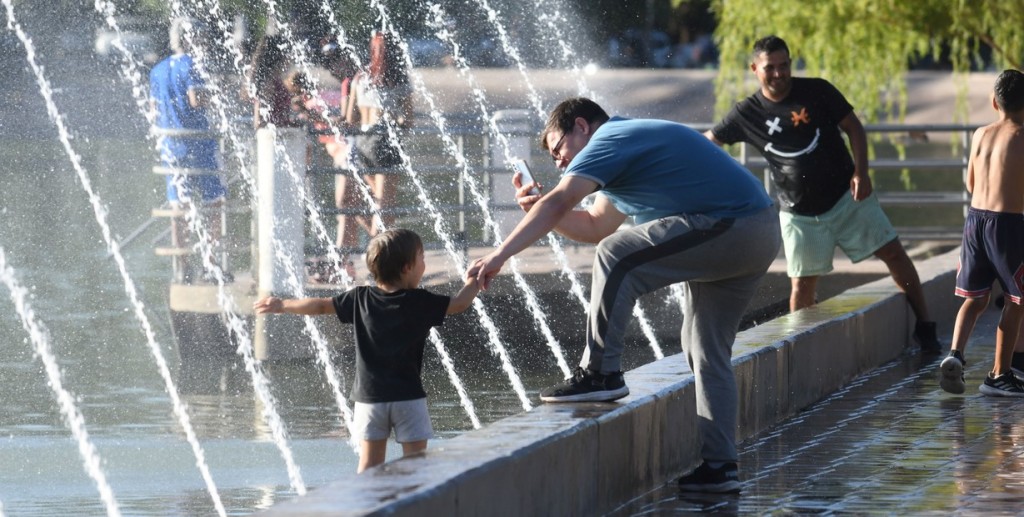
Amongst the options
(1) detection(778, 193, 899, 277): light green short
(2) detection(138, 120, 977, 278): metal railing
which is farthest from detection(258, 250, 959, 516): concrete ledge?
(2) detection(138, 120, 977, 278): metal railing

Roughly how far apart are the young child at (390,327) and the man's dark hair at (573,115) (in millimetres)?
601

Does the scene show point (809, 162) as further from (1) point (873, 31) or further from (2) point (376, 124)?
(1) point (873, 31)

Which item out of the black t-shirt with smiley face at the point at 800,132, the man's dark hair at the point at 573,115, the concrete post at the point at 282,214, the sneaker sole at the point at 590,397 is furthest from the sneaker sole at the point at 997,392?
the concrete post at the point at 282,214

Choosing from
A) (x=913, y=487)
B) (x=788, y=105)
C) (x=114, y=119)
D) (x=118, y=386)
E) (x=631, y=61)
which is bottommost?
(x=913, y=487)

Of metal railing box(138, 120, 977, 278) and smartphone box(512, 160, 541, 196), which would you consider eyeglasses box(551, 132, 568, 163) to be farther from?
metal railing box(138, 120, 977, 278)

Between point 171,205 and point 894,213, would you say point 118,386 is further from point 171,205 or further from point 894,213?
point 894,213

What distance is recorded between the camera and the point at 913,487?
6082 mm

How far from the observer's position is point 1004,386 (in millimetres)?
8258

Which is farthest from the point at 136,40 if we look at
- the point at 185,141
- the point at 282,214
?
the point at 282,214

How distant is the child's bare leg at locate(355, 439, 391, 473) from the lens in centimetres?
598

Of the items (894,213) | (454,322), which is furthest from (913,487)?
(894,213)

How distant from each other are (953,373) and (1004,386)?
0.28 meters

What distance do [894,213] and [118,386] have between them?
17.9 meters

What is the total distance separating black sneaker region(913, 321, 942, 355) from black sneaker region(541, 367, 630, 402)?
14.8 ft
